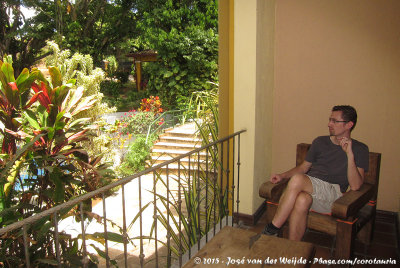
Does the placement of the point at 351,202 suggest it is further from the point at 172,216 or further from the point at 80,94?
the point at 80,94

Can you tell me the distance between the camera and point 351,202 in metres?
2.04

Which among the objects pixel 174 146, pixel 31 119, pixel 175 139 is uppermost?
pixel 31 119

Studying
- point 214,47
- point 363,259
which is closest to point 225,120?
point 363,259

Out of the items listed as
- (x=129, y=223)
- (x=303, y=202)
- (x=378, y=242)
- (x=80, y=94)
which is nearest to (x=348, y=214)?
(x=303, y=202)

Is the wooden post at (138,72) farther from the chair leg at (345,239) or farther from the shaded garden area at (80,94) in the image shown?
the chair leg at (345,239)

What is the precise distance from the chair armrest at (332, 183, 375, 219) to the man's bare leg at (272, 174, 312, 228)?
0.27 metres

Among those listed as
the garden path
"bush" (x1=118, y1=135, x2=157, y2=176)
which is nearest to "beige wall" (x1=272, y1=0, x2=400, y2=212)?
the garden path

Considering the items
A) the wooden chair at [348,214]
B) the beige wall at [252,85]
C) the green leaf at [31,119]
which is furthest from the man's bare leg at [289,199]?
the green leaf at [31,119]

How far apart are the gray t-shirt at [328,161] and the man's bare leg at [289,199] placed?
11.6 inches

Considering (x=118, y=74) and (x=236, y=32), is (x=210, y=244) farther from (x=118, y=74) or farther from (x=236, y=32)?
(x=118, y=74)

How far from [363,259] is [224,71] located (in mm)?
1795

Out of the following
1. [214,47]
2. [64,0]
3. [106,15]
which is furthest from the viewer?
[106,15]

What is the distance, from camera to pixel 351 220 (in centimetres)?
204

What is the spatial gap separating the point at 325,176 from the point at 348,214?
548 millimetres
